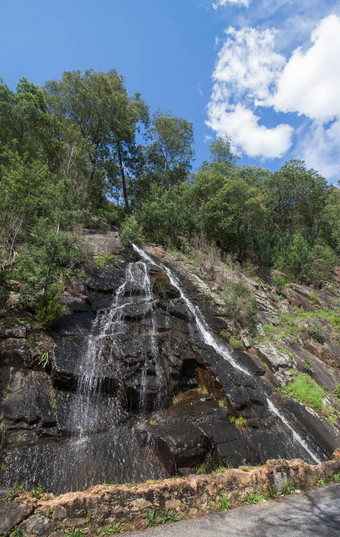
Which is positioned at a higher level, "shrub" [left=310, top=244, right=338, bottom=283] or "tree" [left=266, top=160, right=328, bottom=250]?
"tree" [left=266, top=160, right=328, bottom=250]

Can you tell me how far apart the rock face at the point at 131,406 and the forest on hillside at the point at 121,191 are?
2.26 meters

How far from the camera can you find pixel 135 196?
24.2 meters

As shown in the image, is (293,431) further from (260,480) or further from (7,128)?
(7,128)

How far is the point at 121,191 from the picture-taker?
24578mm

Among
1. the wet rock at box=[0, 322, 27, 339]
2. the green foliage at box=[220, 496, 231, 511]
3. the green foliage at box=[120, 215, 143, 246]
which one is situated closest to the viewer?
the green foliage at box=[220, 496, 231, 511]

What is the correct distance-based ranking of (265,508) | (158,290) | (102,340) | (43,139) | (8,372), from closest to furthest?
1. (265,508)
2. (8,372)
3. (102,340)
4. (158,290)
5. (43,139)

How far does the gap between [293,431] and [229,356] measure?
2.98m

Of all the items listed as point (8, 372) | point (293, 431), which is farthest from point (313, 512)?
point (8, 372)

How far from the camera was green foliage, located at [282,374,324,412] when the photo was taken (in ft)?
28.6

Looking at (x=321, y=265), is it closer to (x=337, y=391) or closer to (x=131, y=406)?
(x=337, y=391)

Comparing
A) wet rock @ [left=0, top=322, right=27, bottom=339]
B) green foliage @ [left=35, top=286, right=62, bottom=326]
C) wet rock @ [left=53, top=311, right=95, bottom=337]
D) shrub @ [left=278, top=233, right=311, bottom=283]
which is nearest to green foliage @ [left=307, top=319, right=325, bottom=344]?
shrub @ [left=278, top=233, right=311, bottom=283]

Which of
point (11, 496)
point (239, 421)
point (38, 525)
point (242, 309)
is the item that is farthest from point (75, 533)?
point (242, 309)

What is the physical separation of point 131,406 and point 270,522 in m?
4.46

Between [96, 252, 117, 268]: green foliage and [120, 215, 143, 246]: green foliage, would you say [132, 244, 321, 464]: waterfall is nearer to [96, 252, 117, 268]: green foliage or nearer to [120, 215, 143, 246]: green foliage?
[120, 215, 143, 246]: green foliage
